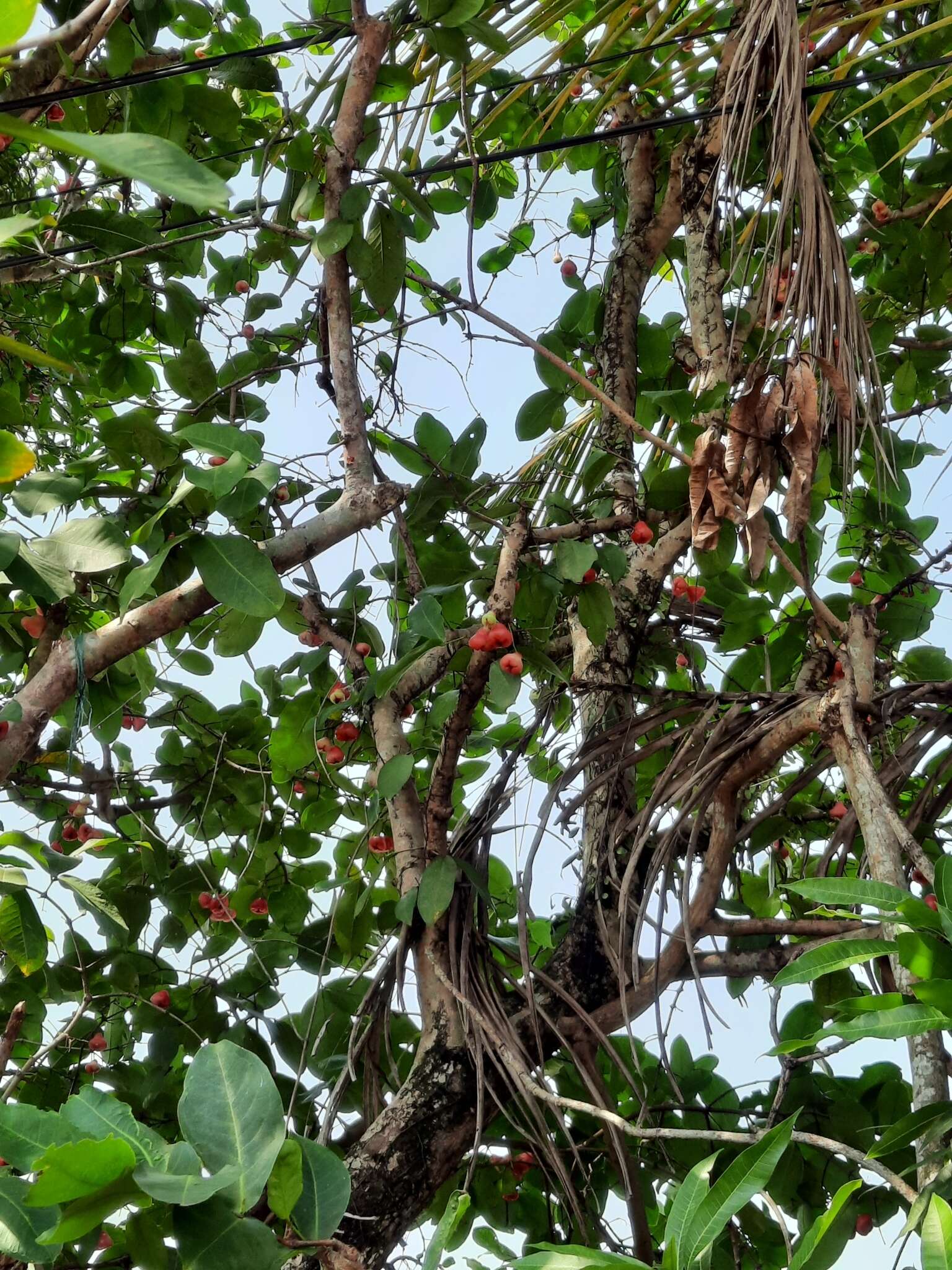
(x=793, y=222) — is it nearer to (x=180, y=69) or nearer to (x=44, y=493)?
(x=180, y=69)

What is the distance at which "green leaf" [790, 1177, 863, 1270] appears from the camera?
70 cm

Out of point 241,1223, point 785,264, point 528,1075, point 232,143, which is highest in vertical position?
point 232,143

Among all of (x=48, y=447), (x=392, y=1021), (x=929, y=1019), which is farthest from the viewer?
(x=48, y=447)

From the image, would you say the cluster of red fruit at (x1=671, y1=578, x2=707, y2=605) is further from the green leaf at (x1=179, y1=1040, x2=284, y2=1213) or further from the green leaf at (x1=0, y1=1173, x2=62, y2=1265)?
the green leaf at (x1=0, y1=1173, x2=62, y2=1265)

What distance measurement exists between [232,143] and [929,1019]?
2.39m

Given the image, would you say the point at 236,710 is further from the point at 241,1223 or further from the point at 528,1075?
the point at 241,1223

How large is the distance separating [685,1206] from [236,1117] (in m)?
0.32

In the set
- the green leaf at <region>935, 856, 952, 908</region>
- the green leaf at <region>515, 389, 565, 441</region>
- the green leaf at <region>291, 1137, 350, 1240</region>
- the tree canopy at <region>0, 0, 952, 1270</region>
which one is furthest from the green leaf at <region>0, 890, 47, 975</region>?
the green leaf at <region>515, 389, 565, 441</region>

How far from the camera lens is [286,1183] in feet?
2.55

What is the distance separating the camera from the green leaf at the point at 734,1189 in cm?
78

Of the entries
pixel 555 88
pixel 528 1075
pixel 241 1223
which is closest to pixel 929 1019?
pixel 241 1223

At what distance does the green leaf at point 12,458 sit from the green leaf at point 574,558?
1.14 m

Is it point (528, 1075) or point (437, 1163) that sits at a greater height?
point (528, 1075)

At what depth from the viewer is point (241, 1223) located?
702mm
